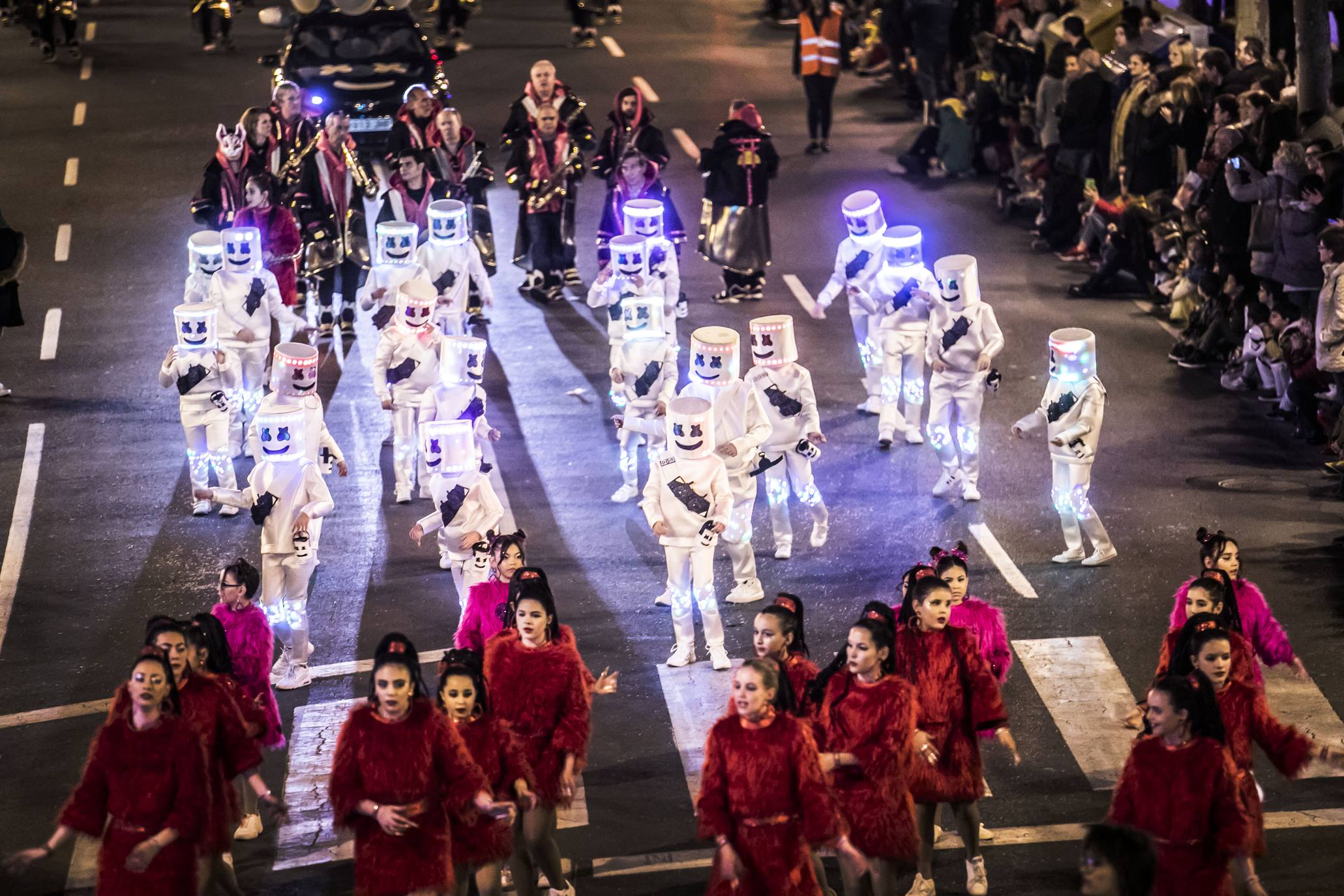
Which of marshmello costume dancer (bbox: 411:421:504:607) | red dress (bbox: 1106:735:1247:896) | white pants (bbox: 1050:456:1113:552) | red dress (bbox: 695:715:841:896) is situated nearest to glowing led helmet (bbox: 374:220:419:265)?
marshmello costume dancer (bbox: 411:421:504:607)

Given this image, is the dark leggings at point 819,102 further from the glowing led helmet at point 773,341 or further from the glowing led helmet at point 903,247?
the glowing led helmet at point 773,341

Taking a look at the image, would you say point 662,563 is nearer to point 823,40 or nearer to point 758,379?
point 758,379

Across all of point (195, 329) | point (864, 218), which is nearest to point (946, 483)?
point (864, 218)

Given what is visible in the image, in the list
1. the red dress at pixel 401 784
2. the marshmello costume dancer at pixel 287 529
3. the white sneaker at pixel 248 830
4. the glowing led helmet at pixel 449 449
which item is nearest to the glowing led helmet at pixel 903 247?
the glowing led helmet at pixel 449 449

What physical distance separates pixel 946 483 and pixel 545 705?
6499 millimetres

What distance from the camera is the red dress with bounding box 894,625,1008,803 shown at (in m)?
9.67

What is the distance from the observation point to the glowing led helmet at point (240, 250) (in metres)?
15.7

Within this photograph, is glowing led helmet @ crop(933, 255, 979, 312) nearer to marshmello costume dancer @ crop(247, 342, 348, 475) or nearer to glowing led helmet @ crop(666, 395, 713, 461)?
glowing led helmet @ crop(666, 395, 713, 461)

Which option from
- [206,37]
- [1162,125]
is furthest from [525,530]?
[206,37]

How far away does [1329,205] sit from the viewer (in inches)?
651

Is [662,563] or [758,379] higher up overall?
[758,379]

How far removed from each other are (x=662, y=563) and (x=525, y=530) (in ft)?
4.03

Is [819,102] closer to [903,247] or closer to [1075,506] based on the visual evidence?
[903,247]

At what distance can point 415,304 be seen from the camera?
14.9 meters
